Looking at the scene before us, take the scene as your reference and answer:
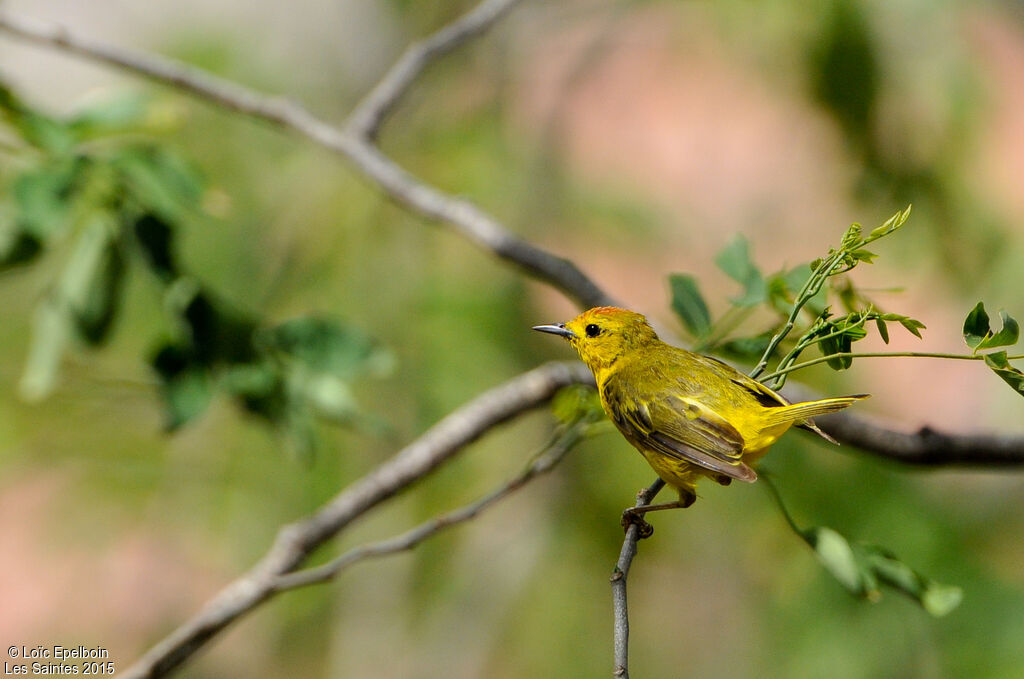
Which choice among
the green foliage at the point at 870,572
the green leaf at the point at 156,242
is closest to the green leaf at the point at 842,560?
the green foliage at the point at 870,572

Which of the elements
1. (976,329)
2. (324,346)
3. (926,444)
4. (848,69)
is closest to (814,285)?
(976,329)

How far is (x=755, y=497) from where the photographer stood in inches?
132

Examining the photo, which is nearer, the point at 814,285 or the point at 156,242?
the point at 814,285

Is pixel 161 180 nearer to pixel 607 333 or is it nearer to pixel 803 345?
pixel 607 333

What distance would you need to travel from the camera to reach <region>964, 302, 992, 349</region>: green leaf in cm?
107

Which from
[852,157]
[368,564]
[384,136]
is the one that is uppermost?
[384,136]

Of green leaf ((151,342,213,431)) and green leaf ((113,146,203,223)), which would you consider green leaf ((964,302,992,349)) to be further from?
green leaf ((113,146,203,223))

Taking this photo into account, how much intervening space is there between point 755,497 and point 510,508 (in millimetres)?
899

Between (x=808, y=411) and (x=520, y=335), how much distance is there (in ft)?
7.19

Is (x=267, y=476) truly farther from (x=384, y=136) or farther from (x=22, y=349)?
(x=384, y=136)

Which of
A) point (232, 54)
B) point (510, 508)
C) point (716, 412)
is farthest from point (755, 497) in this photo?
point (232, 54)

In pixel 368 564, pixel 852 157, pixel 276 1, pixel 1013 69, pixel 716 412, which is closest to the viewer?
pixel 716 412

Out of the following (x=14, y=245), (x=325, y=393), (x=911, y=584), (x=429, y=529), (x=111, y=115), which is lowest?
(x=911, y=584)

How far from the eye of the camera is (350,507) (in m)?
1.87
